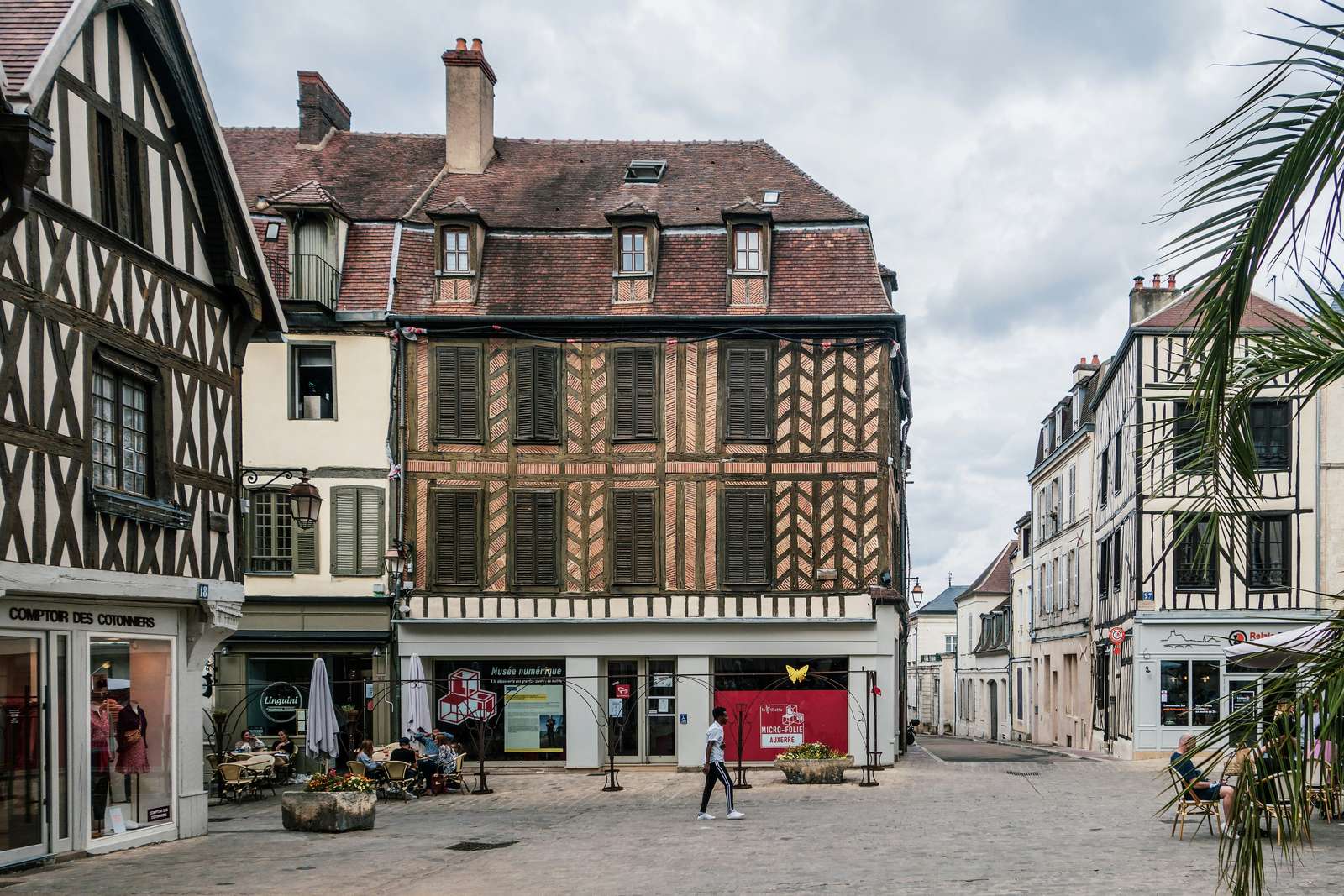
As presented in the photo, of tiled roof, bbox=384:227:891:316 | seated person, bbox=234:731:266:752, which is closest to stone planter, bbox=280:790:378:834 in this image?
seated person, bbox=234:731:266:752

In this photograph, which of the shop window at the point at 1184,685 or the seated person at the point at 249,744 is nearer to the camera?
the seated person at the point at 249,744

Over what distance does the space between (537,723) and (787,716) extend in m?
4.58

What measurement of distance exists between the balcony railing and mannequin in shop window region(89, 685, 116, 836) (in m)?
12.6

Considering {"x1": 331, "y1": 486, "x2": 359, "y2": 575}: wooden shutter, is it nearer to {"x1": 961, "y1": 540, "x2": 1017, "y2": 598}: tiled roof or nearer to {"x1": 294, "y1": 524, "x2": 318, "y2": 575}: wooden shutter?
{"x1": 294, "y1": 524, "x2": 318, "y2": 575}: wooden shutter

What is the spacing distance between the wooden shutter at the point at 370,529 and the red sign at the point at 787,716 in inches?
262

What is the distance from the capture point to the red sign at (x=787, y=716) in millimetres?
25844

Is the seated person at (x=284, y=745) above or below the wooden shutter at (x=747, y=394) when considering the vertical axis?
below

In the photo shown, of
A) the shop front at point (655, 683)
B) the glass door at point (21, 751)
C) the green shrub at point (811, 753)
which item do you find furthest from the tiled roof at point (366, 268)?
the glass door at point (21, 751)

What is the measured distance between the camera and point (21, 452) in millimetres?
12391

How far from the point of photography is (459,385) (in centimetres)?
2628

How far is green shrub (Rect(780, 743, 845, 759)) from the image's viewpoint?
75.6 feet

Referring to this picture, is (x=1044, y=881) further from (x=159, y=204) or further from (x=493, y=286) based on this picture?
(x=493, y=286)

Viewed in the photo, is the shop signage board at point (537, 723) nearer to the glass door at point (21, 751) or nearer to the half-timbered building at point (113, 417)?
the half-timbered building at point (113, 417)

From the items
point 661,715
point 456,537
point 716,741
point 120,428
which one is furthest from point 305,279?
point 716,741
